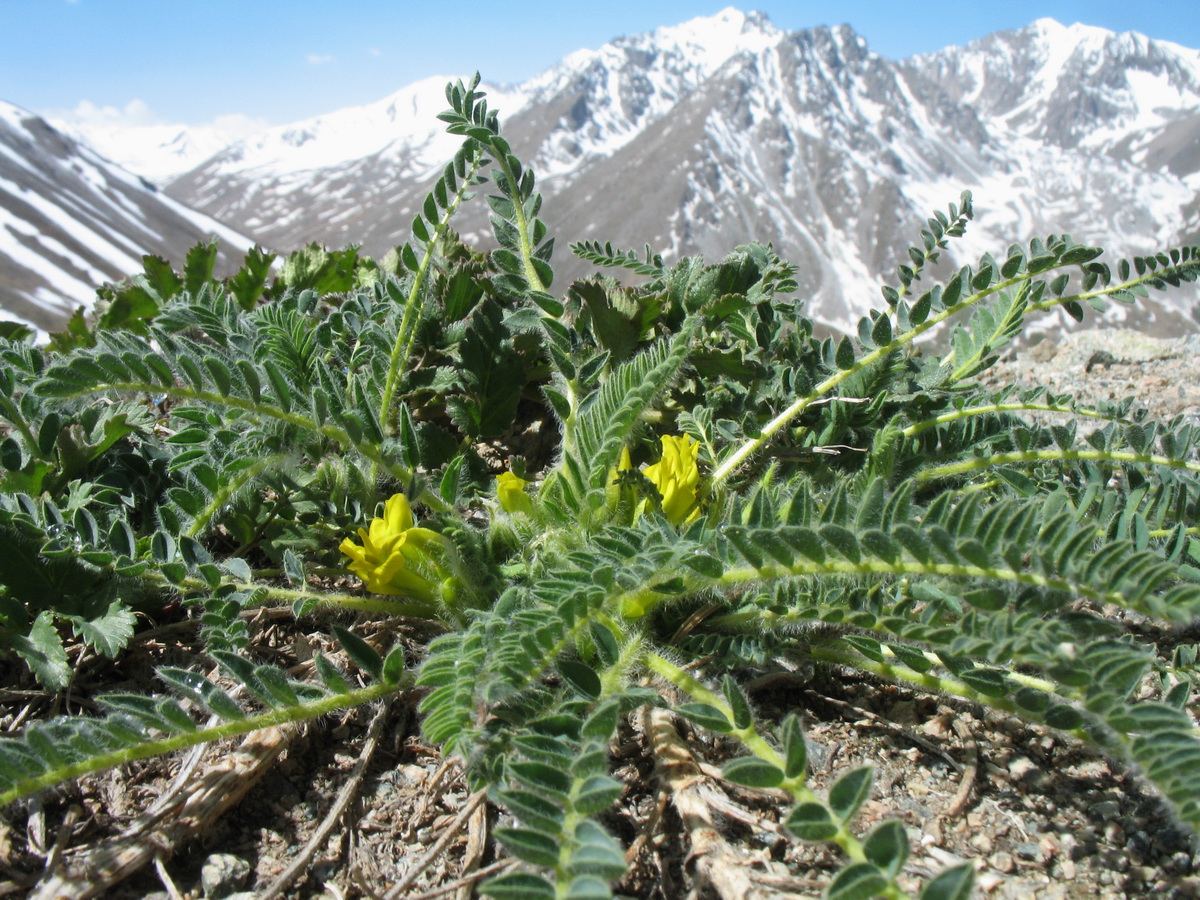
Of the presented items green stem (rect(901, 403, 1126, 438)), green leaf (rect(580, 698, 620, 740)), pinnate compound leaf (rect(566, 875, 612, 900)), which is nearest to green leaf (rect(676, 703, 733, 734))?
green leaf (rect(580, 698, 620, 740))

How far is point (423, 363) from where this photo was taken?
2559 mm

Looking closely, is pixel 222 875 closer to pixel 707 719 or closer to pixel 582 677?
pixel 582 677

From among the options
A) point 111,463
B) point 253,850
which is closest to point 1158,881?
point 253,850

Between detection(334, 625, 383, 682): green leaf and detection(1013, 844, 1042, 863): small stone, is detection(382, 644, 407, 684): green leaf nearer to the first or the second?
detection(334, 625, 383, 682): green leaf

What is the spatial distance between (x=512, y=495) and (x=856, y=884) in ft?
3.63

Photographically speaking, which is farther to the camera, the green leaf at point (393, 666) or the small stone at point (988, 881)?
the green leaf at point (393, 666)

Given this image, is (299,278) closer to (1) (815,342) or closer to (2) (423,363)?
(2) (423,363)

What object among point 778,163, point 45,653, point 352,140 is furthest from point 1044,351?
point 352,140

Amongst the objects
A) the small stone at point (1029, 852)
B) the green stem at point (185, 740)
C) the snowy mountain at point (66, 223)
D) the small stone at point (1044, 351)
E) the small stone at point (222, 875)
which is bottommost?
the small stone at point (222, 875)

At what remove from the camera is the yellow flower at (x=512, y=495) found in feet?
5.86

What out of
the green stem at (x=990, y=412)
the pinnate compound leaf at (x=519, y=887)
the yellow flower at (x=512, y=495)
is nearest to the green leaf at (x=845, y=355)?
the green stem at (x=990, y=412)

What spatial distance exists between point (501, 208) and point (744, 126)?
5451 inches

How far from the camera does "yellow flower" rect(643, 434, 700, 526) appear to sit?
72.8 inches

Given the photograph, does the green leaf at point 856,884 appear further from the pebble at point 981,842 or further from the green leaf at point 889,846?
the pebble at point 981,842
